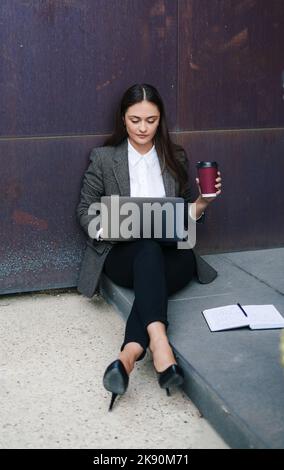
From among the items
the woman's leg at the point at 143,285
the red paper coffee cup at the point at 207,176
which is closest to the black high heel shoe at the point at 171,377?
the woman's leg at the point at 143,285

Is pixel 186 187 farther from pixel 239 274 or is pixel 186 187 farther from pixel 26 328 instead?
pixel 26 328

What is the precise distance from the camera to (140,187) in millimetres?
3705

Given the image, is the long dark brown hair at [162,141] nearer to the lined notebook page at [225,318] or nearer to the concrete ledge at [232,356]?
the concrete ledge at [232,356]

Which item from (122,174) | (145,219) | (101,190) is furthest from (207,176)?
(101,190)

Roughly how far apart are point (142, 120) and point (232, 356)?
146cm

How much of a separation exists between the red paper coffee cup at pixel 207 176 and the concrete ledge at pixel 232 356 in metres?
0.66

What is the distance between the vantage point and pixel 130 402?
273 cm

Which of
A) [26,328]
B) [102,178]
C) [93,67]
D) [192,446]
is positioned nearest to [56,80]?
[93,67]

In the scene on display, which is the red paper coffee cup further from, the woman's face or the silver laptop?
the woman's face

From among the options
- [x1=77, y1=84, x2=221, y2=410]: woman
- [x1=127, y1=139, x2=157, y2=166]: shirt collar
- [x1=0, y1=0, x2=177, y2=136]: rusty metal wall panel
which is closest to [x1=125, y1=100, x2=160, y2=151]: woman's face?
[x1=77, y1=84, x2=221, y2=410]: woman

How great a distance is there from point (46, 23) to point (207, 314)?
76.4 inches

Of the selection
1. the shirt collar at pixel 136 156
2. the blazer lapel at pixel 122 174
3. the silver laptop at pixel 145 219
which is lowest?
the silver laptop at pixel 145 219

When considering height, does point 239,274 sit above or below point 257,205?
below

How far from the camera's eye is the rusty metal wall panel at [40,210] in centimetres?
382
